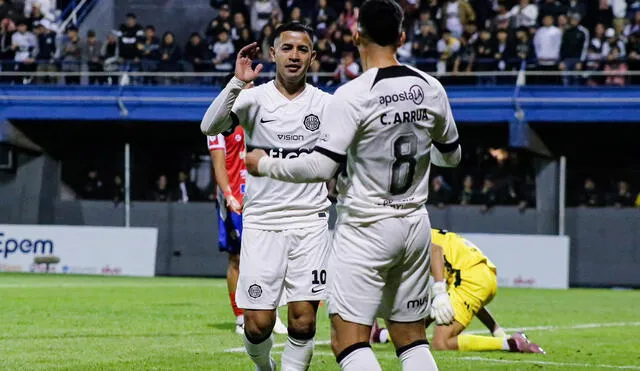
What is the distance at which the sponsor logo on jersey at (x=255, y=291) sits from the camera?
26.0 ft

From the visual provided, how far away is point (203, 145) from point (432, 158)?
2304cm

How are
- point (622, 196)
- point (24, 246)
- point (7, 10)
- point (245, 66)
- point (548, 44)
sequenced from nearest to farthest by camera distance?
point (245, 66) < point (548, 44) < point (622, 196) < point (24, 246) < point (7, 10)

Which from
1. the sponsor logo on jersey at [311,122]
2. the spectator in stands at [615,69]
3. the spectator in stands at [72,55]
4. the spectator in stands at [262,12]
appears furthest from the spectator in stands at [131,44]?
the sponsor logo on jersey at [311,122]

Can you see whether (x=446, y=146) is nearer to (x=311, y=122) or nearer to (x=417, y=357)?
(x=417, y=357)

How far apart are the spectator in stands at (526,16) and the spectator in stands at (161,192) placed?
8822mm

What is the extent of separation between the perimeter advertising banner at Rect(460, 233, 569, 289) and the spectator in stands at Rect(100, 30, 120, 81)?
9724 mm

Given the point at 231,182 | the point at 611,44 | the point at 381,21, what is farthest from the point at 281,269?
the point at 611,44

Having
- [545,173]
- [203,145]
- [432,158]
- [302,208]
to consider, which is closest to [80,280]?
[203,145]

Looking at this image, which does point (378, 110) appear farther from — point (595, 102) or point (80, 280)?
point (595, 102)

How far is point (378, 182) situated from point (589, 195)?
66.0 feet

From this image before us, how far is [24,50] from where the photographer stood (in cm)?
2914

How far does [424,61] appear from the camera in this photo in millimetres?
25469

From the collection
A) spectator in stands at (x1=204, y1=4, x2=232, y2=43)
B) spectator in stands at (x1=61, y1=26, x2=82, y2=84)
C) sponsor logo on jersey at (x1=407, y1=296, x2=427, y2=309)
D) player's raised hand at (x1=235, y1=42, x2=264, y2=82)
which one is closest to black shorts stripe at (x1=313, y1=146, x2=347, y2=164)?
sponsor logo on jersey at (x1=407, y1=296, x2=427, y2=309)

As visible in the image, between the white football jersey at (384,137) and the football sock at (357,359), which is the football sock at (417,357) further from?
the white football jersey at (384,137)
